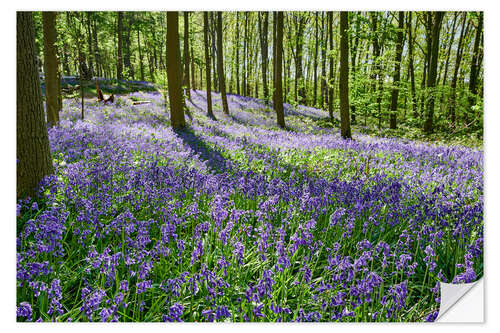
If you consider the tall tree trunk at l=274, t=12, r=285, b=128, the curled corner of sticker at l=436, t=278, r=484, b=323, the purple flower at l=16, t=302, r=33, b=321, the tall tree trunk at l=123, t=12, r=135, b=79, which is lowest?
the curled corner of sticker at l=436, t=278, r=484, b=323

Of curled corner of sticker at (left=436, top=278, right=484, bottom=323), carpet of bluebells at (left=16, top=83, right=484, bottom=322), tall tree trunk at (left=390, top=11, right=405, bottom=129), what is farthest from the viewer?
tall tree trunk at (left=390, top=11, right=405, bottom=129)

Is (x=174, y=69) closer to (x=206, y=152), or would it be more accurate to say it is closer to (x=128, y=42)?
(x=206, y=152)

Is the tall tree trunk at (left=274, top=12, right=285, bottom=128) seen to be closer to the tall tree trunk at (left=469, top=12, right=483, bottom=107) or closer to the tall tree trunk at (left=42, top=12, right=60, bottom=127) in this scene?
the tall tree trunk at (left=469, top=12, right=483, bottom=107)

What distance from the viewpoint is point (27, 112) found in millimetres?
3740

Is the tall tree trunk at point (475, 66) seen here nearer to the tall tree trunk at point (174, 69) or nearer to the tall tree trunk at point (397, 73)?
the tall tree trunk at point (397, 73)

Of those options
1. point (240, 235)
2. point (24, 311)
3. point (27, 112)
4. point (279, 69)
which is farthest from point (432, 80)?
point (24, 311)

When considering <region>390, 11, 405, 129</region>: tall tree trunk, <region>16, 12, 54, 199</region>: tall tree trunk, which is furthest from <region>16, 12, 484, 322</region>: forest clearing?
<region>390, 11, 405, 129</region>: tall tree trunk

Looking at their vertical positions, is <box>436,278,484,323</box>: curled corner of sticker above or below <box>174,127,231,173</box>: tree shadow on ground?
below

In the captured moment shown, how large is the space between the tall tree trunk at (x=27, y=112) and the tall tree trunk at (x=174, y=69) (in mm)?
5743

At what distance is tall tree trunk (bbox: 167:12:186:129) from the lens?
914cm

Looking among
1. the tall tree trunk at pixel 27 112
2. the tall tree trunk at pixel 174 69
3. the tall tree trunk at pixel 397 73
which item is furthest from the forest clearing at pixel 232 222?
the tall tree trunk at pixel 397 73

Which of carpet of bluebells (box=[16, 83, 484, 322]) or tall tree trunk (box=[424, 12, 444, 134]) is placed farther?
tall tree trunk (box=[424, 12, 444, 134])

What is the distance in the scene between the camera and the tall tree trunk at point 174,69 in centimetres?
914

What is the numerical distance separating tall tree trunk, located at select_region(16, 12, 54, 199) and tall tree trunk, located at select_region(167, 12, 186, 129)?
5.74 m
